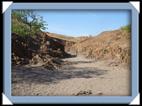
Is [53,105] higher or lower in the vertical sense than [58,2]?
lower

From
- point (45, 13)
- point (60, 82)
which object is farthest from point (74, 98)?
point (45, 13)

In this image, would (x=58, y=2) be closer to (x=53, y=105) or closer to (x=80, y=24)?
(x=80, y=24)

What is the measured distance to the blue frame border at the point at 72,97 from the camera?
7492mm

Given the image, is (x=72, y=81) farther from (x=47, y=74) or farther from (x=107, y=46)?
(x=107, y=46)

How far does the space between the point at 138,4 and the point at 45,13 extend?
2.07 ft

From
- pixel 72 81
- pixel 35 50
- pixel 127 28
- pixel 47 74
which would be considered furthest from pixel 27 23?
pixel 127 28

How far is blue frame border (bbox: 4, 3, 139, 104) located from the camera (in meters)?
7.49

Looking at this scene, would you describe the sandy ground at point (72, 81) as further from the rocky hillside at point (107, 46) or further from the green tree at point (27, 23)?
the green tree at point (27, 23)

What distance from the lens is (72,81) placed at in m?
7.54

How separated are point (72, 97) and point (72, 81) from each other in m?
0.11

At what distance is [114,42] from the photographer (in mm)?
7562

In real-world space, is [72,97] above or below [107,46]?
below

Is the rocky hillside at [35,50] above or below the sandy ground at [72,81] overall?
above

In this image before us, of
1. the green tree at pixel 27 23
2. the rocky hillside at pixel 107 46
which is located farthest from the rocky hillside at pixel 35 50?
the rocky hillside at pixel 107 46
